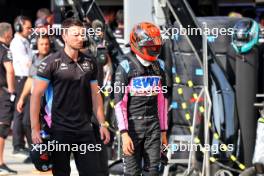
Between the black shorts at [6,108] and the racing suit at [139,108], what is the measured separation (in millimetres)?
3566

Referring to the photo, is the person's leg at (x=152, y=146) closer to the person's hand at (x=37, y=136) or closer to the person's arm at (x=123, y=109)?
the person's arm at (x=123, y=109)

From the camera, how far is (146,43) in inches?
304

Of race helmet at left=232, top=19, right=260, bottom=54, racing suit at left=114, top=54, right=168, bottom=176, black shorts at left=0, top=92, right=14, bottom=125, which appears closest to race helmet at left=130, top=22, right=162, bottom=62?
racing suit at left=114, top=54, right=168, bottom=176

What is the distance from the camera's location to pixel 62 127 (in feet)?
25.0

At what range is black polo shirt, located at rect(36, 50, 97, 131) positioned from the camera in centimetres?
758

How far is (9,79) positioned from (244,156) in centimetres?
335

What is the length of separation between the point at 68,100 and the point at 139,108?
0.66 metres

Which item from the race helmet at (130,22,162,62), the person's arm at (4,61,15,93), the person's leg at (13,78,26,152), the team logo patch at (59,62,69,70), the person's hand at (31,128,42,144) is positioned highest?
the race helmet at (130,22,162,62)

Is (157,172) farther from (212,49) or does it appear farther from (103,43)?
(103,43)

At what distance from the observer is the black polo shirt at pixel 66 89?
7.58 metres

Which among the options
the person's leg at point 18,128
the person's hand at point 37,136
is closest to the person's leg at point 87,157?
the person's hand at point 37,136

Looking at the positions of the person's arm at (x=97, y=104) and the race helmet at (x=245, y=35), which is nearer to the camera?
the person's arm at (x=97, y=104)

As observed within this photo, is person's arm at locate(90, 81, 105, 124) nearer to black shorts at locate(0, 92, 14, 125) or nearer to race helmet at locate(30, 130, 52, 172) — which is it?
race helmet at locate(30, 130, 52, 172)

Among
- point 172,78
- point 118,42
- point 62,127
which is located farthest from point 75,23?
point 118,42
